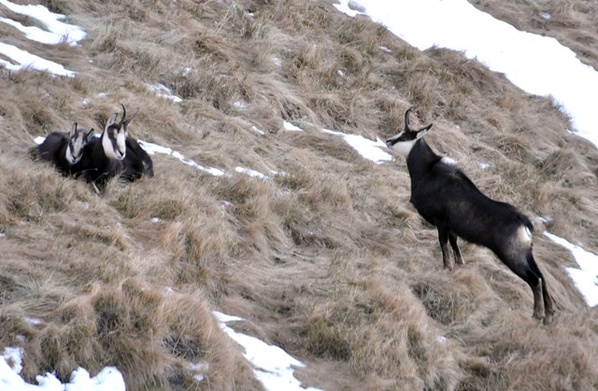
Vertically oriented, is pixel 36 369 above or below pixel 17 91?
above

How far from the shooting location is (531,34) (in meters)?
22.9

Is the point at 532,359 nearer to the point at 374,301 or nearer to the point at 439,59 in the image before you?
the point at 374,301

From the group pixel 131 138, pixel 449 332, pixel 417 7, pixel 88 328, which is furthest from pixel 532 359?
pixel 417 7

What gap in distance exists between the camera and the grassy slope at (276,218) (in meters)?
6.91

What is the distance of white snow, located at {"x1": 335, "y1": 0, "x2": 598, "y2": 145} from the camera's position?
2014 cm

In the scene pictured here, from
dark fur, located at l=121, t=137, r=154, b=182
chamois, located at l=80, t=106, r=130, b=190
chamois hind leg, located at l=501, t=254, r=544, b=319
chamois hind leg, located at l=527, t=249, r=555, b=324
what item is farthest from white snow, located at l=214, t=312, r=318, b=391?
chamois hind leg, located at l=527, t=249, r=555, b=324

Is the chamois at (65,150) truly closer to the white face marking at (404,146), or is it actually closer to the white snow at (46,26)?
the white snow at (46,26)

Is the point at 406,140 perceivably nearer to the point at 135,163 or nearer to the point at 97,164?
the point at 135,163

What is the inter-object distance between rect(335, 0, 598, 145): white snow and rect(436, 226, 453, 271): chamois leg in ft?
29.6

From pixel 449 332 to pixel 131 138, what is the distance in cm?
459

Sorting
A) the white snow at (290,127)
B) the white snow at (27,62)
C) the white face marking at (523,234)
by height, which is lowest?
the white snow at (290,127)

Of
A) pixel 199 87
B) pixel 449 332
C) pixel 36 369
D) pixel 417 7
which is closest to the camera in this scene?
pixel 36 369

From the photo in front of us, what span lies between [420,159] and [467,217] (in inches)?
58.8

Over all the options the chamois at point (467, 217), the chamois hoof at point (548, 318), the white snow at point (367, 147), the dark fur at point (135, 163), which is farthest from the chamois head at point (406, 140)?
the dark fur at point (135, 163)
